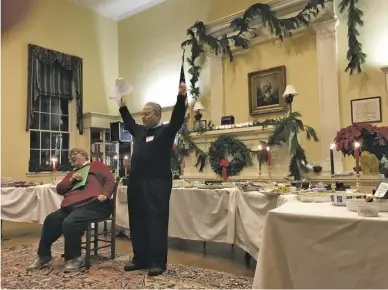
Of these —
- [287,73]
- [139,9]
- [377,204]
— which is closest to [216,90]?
[287,73]

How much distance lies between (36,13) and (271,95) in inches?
199

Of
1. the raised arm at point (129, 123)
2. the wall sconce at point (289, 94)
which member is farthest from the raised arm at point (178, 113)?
the wall sconce at point (289, 94)

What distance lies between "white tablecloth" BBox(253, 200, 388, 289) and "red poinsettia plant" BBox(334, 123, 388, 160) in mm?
685

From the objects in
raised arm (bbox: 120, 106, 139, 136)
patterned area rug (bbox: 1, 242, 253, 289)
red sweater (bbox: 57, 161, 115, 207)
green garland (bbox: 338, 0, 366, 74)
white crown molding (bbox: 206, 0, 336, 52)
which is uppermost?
white crown molding (bbox: 206, 0, 336, 52)

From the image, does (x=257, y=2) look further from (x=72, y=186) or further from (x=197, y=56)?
(x=72, y=186)

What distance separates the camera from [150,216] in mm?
2785

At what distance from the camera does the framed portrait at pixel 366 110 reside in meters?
4.85

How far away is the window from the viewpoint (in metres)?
7.12

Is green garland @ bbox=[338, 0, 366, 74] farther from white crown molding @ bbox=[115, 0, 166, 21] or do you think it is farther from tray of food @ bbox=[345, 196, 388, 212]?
white crown molding @ bbox=[115, 0, 166, 21]

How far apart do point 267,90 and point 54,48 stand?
458 centimetres

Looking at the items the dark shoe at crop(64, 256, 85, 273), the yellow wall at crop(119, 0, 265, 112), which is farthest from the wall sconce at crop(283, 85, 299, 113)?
the dark shoe at crop(64, 256, 85, 273)

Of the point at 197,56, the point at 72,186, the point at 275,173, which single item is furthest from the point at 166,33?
the point at 72,186

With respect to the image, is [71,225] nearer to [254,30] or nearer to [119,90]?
[119,90]

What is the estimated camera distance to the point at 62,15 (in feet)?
25.0
